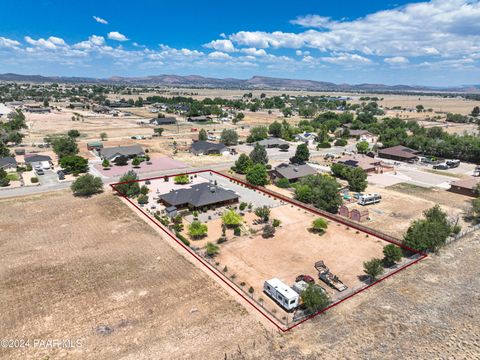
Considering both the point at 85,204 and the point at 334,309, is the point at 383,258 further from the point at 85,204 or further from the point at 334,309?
the point at 85,204

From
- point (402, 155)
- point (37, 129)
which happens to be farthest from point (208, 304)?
point (37, 129)

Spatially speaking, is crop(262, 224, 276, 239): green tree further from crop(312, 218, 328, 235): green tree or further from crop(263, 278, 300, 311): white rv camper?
crop(263, 278, 300, 311): white rv camper

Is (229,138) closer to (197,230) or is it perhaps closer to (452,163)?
(452,163)

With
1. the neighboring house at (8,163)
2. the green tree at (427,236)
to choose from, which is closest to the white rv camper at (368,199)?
the green tree at (427,236)

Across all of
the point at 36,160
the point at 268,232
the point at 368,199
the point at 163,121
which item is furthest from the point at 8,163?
the point at 163,121

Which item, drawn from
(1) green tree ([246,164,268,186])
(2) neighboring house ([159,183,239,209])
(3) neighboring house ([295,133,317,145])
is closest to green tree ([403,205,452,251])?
(2) neighboring house ([159,183,239,209])

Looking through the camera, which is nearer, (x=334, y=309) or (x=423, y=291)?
(x=334, y=309)
